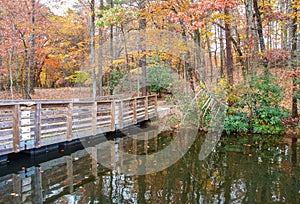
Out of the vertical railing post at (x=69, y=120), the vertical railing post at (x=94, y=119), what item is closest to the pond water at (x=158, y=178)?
the vertical railing post at (x=69, y=120)

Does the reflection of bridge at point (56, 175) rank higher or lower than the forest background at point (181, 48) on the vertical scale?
lower

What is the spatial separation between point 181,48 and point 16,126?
7.15 meters

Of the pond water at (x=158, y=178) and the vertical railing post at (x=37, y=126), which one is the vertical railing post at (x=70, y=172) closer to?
the pond water at (x=158, y=178)

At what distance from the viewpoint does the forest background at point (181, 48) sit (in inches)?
347

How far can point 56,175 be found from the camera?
16.4 ft

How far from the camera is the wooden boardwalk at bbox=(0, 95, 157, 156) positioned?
220 inches

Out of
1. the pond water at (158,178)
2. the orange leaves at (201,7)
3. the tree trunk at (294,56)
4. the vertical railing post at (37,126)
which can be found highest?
the orange leaves at (201,7)

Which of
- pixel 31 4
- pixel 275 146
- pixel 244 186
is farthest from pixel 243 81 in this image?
pixel 31 4

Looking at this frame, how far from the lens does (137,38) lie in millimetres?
12594

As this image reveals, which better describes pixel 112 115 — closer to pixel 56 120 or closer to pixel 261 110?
pixel 56 120

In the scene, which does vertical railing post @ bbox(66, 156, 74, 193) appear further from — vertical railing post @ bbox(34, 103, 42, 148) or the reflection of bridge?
vertical railing post @ bbox(34, 103, 42, 148)

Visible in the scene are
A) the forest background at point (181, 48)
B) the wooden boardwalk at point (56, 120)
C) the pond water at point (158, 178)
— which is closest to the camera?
the pond water at point (158, 178)

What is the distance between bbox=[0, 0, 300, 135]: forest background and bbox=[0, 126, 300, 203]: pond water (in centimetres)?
246

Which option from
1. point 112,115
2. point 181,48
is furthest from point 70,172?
point 181,48
